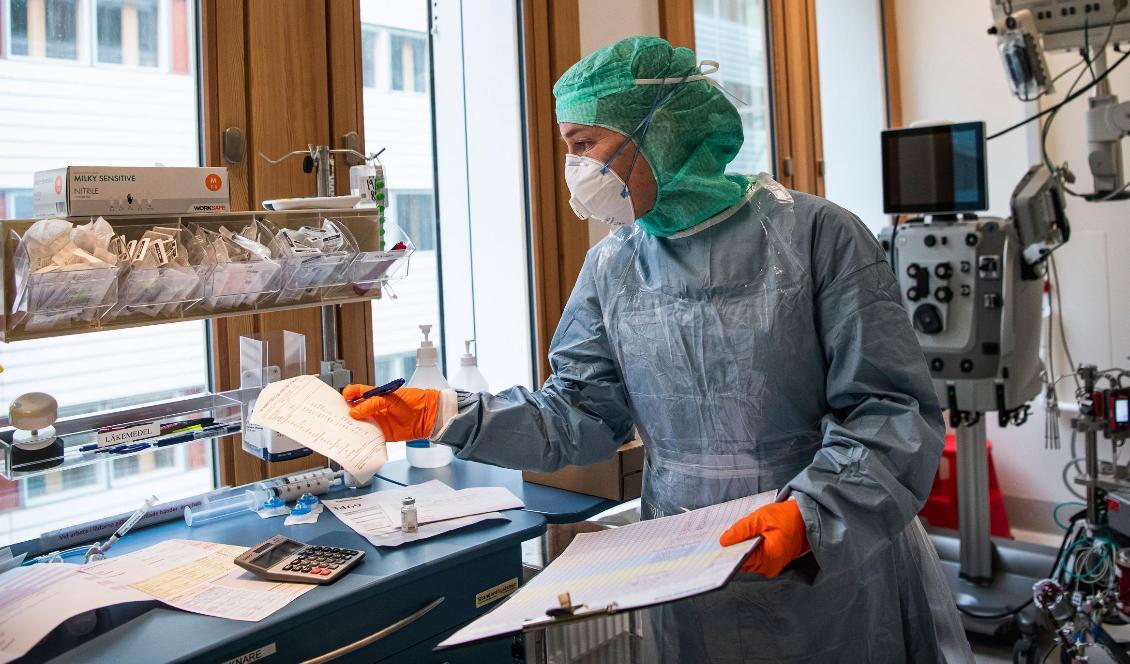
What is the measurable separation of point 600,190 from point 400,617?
80cm

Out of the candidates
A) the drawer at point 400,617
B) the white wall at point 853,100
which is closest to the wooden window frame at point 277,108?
the drawer at point 400,617

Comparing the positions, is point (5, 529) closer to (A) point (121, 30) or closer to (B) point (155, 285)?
(B) point (155, 285)

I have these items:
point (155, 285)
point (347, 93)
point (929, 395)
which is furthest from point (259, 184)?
point (929, 395)

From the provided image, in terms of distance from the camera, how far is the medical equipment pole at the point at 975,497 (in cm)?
326

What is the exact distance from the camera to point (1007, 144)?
13.1 feet

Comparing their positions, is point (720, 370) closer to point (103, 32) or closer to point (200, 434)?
point (200, 434)

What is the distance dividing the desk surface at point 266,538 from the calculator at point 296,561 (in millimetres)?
Answer: 20

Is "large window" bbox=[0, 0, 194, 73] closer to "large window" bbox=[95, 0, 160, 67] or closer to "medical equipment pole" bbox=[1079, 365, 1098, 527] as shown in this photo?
"large window" bbox=[95, 0, 160, 67]

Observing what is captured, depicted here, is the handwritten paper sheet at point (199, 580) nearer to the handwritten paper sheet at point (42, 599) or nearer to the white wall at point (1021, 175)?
the handwritten paper sheet at point (42, 599)

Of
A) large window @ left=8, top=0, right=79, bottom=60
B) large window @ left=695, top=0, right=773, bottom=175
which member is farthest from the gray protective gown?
large window @ left=695, top=0, right=773, bottom=175

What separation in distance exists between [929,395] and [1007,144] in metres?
3.10

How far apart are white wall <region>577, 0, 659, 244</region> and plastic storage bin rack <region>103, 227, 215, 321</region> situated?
1330 mm

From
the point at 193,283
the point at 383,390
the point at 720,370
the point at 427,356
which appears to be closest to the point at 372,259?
the point at 427,356

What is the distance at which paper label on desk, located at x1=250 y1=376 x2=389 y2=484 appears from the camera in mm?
1447
